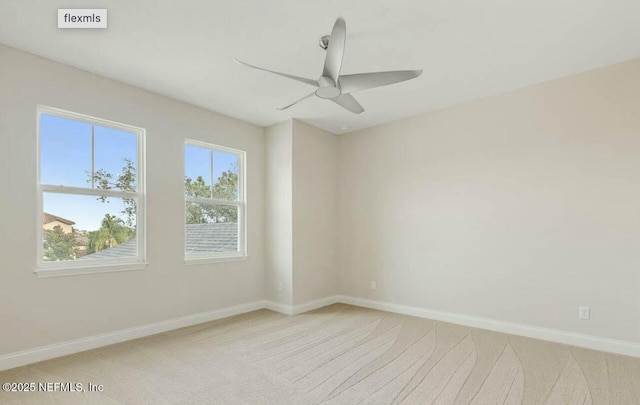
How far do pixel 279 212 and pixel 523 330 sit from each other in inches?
132

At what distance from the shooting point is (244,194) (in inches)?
191

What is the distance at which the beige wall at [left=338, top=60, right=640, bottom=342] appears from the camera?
3.22 meters

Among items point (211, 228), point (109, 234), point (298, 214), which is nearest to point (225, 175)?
point (211, 228)

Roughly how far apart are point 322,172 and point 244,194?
1267 millimetres

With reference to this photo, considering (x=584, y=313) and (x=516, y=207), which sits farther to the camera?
(x=516, y=207)

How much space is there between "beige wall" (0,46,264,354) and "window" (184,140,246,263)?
135mm

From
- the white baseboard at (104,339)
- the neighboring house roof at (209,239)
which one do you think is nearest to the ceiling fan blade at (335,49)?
the neighboring house roof at (209,239)

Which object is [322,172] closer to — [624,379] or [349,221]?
[349,221]

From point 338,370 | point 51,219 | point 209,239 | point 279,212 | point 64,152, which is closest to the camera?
point 338,370

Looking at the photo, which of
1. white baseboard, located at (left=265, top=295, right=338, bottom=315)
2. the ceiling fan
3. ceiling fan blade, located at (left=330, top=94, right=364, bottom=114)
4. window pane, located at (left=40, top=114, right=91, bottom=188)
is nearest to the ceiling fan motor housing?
the ceiling fan

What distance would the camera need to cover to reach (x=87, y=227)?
3375mm

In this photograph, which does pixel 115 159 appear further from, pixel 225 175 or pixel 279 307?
pixel 279 307

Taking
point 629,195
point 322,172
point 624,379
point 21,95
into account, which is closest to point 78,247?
point 21,95

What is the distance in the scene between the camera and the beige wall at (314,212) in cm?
479
